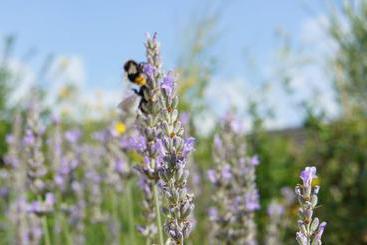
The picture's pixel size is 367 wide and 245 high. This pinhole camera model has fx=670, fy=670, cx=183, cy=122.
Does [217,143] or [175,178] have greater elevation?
[217,143]

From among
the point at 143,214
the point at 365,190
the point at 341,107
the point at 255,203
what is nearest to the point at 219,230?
the point at 255,203

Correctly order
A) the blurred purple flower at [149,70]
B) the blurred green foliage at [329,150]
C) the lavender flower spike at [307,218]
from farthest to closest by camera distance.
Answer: the blurred green foliage at [329,150] < the blurred purple flower at [149,70] < the lavender flower spike at [307,218]

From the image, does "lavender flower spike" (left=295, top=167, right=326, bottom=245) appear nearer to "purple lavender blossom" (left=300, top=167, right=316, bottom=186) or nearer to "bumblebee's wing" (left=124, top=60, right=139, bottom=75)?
"purple lavender blossom" (left=300, top=167, right=316, bottom=186)

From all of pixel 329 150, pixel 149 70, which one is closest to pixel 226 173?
pixel 149 70

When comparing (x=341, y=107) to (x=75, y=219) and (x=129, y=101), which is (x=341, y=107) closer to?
(x=75, y=219)

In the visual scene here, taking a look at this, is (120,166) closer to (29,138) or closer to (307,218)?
(29,138)

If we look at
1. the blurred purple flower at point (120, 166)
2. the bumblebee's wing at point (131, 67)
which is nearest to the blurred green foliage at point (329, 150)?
the blurred purple flower at point (120, 166)

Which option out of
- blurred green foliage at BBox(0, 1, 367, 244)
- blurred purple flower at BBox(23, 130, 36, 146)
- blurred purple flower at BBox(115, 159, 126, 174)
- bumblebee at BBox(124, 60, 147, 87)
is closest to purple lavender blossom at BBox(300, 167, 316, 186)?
bumblebee at BBox(124, 60, 147, 87)

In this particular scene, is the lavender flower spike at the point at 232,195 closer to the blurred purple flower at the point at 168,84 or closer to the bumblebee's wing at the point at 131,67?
the bumblebee's wing at the point at 131,67

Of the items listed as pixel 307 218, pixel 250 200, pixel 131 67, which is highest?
pixel 131 67

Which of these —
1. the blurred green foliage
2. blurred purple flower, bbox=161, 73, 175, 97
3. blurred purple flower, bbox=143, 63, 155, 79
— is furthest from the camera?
the blurred green foliage

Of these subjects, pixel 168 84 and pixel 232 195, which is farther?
pixel 232 195


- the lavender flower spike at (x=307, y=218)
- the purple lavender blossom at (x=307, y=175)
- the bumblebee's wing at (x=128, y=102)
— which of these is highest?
the bumblebee's wing at (x=128, y=102)
